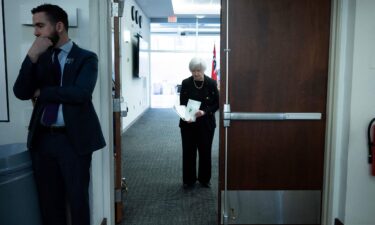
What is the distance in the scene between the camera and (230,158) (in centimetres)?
260

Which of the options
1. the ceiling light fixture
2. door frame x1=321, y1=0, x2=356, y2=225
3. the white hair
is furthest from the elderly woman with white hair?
the ceiling light fixture

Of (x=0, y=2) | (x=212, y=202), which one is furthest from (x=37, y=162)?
(x=212, y=202)

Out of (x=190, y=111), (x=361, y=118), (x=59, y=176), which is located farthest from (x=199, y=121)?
(x=59, y=176)

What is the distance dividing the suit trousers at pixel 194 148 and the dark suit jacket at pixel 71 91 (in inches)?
66.8

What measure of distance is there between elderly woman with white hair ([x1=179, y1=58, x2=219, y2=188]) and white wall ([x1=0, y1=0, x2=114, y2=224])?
1.17 meters

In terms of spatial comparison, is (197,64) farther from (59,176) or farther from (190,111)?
(59,176)

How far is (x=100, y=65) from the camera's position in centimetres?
234

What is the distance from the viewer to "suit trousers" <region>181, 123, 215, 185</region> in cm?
348

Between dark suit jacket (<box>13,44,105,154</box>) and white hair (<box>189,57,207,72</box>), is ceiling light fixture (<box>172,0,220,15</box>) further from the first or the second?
dark suit jacket (<box>13,44,105,154</box>)

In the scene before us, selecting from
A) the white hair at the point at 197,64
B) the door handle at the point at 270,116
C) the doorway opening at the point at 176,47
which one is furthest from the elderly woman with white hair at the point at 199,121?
the doorway opening at the point at 176,47

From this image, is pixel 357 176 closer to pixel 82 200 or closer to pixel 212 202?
pixel 212 202

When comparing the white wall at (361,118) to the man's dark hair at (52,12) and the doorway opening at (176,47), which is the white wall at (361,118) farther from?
the doorway opening at (176,47)

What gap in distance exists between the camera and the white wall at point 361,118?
2.25 meters

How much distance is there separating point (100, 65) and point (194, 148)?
153cm
